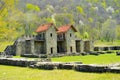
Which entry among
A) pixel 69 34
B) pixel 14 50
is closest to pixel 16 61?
pixel 14 50

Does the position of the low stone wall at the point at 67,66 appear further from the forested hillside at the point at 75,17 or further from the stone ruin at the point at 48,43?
the forested hillside at the point at 75,17

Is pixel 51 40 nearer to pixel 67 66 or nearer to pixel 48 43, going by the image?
pixel 48 43

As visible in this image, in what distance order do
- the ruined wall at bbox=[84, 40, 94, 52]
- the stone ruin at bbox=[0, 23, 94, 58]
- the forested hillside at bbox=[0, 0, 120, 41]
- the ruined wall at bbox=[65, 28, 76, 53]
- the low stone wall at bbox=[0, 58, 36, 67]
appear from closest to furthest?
the low stone wall at bbox=[0, 58, 36, 67] < the stone ruin at bbox=[0, 23, 94, 58] < the ruined wall at bbox=[65, 28, 76, 53] < the ruined wall at bbox=[84, 40, 94, 52] < the forested hillside at bbox=[0, 0, 120, 41]

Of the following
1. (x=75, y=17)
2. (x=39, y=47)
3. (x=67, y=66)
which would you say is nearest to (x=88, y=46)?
(x=39, y=47)

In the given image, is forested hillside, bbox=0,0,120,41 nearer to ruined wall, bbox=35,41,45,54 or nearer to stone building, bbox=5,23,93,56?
stone building, bbox=5,23,93,56

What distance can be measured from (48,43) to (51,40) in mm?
946

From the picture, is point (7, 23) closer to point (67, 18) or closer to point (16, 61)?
point (16, 61)

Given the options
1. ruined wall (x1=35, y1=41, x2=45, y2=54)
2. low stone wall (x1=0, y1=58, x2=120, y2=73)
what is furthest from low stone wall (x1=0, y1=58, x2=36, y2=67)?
ruined wall (x1=35, y1=41, x2=45, y2=54)

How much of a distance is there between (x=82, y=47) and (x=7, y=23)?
39234 mm

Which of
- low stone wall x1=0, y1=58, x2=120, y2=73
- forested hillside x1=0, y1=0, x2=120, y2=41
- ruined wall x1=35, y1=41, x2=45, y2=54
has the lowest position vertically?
low stone wall x1=0, y1=58, x2=120, y2=73

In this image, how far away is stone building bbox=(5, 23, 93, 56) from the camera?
2183 inches

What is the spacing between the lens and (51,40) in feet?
188

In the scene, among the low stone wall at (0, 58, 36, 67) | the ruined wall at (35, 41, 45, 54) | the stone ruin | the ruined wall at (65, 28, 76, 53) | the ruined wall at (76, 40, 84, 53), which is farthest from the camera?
the ruined wall at (76, 40, 84, 53)

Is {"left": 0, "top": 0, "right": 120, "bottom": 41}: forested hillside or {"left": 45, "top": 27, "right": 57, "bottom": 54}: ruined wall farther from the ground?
{"left": 0, "top": 0, "right": 120, "bottom": 41}: forested hillside
